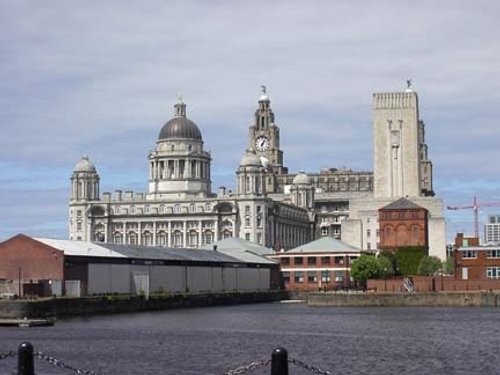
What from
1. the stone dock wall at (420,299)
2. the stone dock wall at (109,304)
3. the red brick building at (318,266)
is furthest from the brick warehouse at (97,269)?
the red brick building at (318,266)

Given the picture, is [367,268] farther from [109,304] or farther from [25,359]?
[25,359]

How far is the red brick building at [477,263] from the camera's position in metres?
143

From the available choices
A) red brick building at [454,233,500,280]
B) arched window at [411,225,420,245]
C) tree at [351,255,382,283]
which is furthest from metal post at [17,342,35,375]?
arched window at [411,225,420,245]

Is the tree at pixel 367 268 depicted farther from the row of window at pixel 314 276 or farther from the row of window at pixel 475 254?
the row of window at pixel 314 276

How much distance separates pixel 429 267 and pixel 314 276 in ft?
78.9

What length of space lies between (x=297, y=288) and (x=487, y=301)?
4858 centimetres

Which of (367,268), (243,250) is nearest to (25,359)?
(367,268)

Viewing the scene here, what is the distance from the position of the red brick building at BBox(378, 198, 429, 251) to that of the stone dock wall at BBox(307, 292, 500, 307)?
40879 millimetres

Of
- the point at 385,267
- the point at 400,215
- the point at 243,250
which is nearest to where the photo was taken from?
the point at 385,267

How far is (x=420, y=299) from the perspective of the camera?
12812cm

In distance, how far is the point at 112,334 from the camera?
2968 inches

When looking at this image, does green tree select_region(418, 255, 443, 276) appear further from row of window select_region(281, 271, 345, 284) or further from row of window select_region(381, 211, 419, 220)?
row of window select_region(281, 271, 345, 284)

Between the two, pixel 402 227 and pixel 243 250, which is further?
pixel 243 250

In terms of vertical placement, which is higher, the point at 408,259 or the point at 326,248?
the point at 326,248
